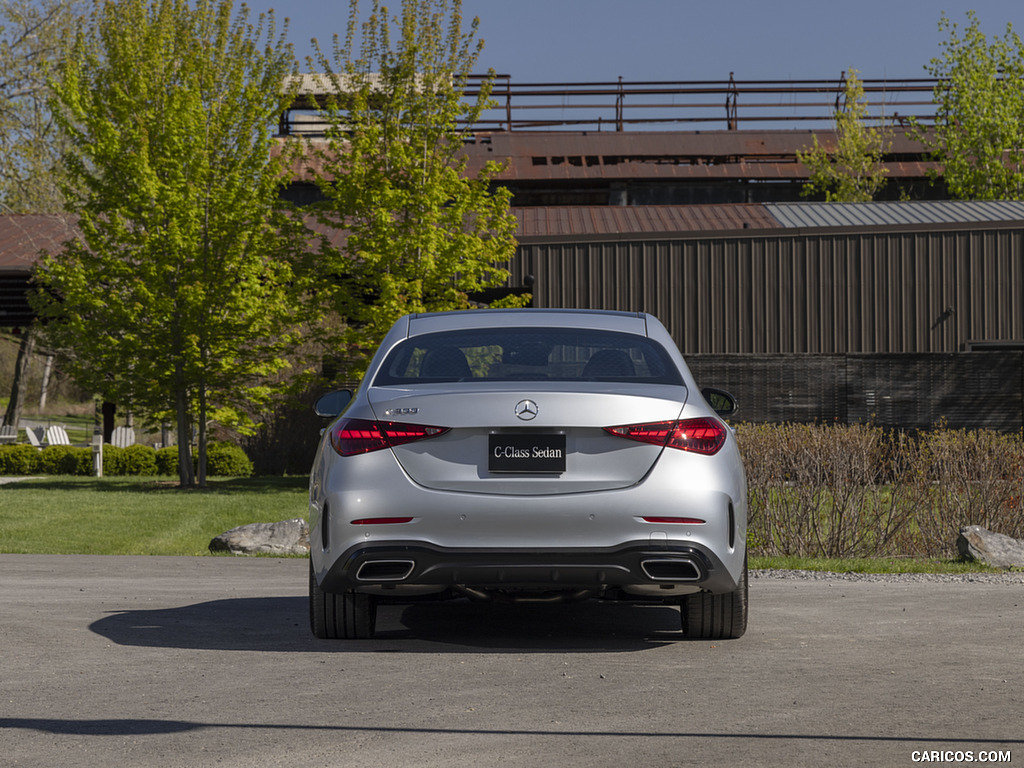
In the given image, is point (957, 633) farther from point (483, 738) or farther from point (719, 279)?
point (719, 279)

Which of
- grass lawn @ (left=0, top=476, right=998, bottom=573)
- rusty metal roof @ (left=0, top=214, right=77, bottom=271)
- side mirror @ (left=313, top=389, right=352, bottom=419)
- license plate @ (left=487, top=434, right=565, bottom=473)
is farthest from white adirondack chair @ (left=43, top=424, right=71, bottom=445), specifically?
license plate @ (left=487, top=434, right=565, bottom=473)

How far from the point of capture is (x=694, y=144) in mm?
46281

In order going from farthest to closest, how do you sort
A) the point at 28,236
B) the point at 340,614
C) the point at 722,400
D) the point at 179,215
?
the point at 28,236
the point at 179,215
the point at 722,400
the point at 340,614

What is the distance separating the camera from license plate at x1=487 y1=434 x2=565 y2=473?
5.76 m

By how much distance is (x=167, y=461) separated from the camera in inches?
1030

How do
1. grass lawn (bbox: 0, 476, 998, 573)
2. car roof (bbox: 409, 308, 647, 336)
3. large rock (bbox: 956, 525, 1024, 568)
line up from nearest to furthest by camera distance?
car roof (bbox: 409, 308, 647, 336), large rock (bbox: 956, 525, 1024, 568), grass lawn (bbox: 0, 476, 998, 573)

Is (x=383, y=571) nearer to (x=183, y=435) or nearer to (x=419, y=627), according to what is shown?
(x=419, y=627)

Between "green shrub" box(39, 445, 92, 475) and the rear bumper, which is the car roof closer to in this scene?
the rear bumper

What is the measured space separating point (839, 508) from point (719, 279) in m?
13.8

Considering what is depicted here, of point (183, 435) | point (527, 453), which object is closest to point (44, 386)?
point (183, 435)

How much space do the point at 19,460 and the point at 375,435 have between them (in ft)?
74.8

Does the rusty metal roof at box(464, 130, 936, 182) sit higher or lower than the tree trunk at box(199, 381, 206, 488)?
higher

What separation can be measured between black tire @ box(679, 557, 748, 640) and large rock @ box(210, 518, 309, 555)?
639 centimetres

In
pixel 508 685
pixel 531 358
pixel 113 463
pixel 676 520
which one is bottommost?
pixel 113 463
